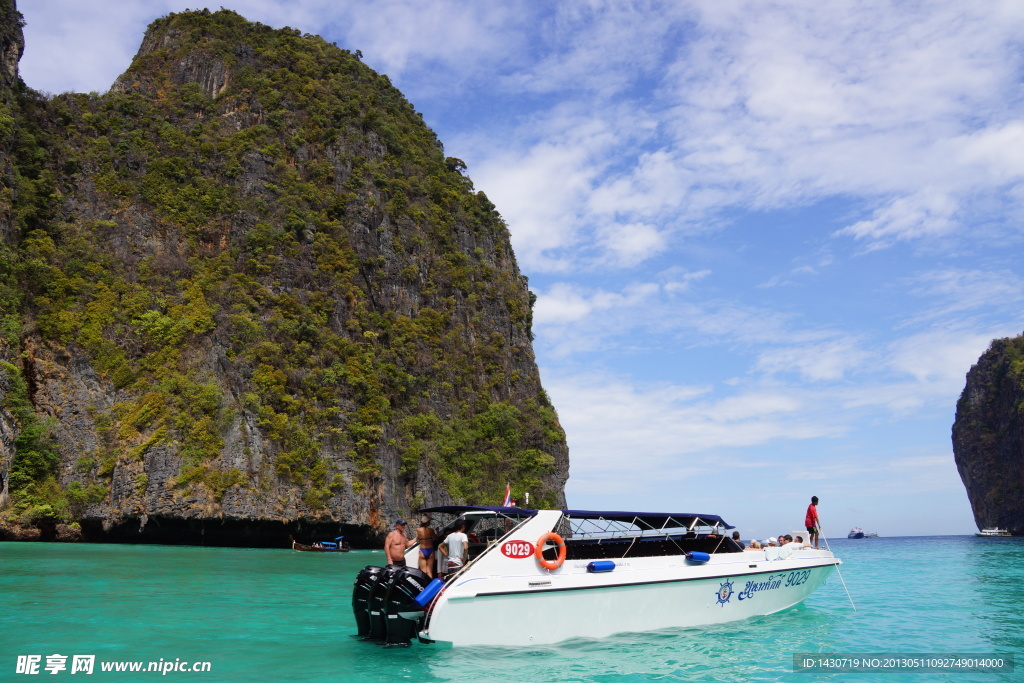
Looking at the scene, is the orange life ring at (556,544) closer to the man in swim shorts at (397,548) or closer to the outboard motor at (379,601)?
the outboard motor at (379,601)

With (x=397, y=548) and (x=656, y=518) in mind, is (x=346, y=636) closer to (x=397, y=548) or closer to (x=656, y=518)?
(x=397, y=548)

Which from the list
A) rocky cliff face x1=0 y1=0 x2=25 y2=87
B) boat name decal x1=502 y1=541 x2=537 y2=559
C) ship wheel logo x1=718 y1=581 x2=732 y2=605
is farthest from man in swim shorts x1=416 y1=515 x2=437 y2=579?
rocky cliff face x1=0 y1=0 x2=25 y2=87

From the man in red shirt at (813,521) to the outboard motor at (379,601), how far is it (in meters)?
9.18

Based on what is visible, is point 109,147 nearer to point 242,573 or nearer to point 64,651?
point 242,573

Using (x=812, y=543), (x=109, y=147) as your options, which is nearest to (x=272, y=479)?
(x=109, y=147)

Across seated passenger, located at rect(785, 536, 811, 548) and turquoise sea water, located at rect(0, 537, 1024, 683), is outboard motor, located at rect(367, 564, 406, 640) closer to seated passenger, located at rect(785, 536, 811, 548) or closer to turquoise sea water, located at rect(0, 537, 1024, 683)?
turquoise sea water, located at rect(0, 537, 1024, 683)

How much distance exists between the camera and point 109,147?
158 ft

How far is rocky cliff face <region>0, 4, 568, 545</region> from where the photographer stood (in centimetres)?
3725

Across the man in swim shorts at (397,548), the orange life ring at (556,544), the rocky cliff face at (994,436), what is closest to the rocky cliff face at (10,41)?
the man in swim shorts at (397,548)

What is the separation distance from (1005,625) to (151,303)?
143 feet

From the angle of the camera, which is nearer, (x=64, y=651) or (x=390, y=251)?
(x=64, y=651)

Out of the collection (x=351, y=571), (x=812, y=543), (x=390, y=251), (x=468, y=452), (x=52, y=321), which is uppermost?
(x=390, y=251)

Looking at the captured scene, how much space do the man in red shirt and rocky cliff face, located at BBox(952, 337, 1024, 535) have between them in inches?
3131

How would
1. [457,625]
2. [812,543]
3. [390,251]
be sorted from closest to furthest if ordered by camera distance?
[457,625]
[812,543]
[390,251]
